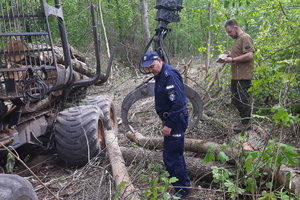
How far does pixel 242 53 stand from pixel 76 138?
301 cm

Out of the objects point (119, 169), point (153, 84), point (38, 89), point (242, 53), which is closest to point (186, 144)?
point (153, 84)

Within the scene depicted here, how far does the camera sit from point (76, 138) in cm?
425

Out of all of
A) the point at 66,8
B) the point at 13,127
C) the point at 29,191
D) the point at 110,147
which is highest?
the point at 66,8

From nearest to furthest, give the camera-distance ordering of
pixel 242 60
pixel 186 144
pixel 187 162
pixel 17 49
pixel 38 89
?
1. pixel 38 89
2. pixel 17 49
3. pixel 187 162
4. pixel 186 144
5. pixel 242 60

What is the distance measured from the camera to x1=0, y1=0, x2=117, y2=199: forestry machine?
319 centimetres

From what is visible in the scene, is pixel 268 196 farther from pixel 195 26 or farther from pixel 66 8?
pixel 195 26

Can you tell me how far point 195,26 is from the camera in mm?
22422

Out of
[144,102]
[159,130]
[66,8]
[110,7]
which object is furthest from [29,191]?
[110,7]

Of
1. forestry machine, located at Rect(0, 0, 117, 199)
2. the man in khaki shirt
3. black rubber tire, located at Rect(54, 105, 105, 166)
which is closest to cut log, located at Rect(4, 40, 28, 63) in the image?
forestry machine, located at Rect(0, 0, 117, 199)

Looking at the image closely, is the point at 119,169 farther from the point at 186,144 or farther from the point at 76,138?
the point at 186,144

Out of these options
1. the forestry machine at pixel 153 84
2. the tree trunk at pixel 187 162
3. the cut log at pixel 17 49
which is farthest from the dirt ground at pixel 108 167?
the cut log at pixel 17 49

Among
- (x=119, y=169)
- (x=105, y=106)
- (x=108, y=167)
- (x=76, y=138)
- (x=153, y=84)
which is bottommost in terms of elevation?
(x=108, y=167)

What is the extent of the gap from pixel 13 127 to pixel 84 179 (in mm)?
1144

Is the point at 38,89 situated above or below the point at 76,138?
above
